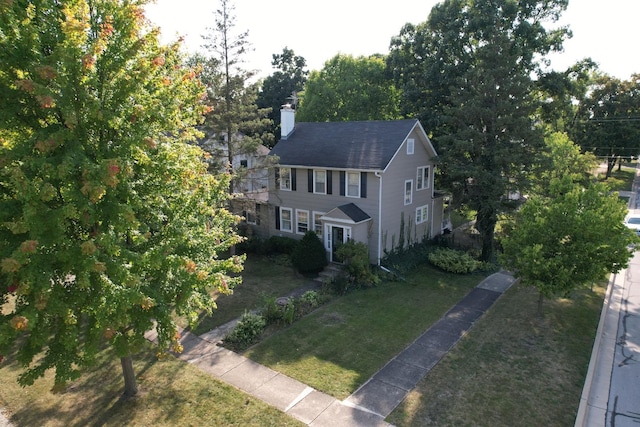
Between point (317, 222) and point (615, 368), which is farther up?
point (317, 222)

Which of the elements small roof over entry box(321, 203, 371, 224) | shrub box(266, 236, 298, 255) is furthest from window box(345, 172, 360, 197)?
shrub box(266, 236, 298, 255)

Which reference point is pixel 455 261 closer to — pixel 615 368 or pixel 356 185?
pixel 356 185

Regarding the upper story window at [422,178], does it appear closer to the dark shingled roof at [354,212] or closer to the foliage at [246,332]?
the dark shingled roof at [354,212]

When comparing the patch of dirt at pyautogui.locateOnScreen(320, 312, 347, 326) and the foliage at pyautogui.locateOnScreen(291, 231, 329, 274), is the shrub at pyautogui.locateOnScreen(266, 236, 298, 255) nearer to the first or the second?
the foliage at pyautogui.locateOnScreen(291, 231, 329, 274)

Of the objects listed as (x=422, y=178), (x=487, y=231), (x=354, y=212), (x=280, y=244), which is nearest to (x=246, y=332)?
(x=354, y=212)

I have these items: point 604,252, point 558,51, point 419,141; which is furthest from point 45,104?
point 558,51

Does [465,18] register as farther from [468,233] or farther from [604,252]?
[604,252]

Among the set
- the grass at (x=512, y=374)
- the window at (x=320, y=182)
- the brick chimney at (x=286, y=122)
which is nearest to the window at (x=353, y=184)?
the window at (x=320, y=182)
